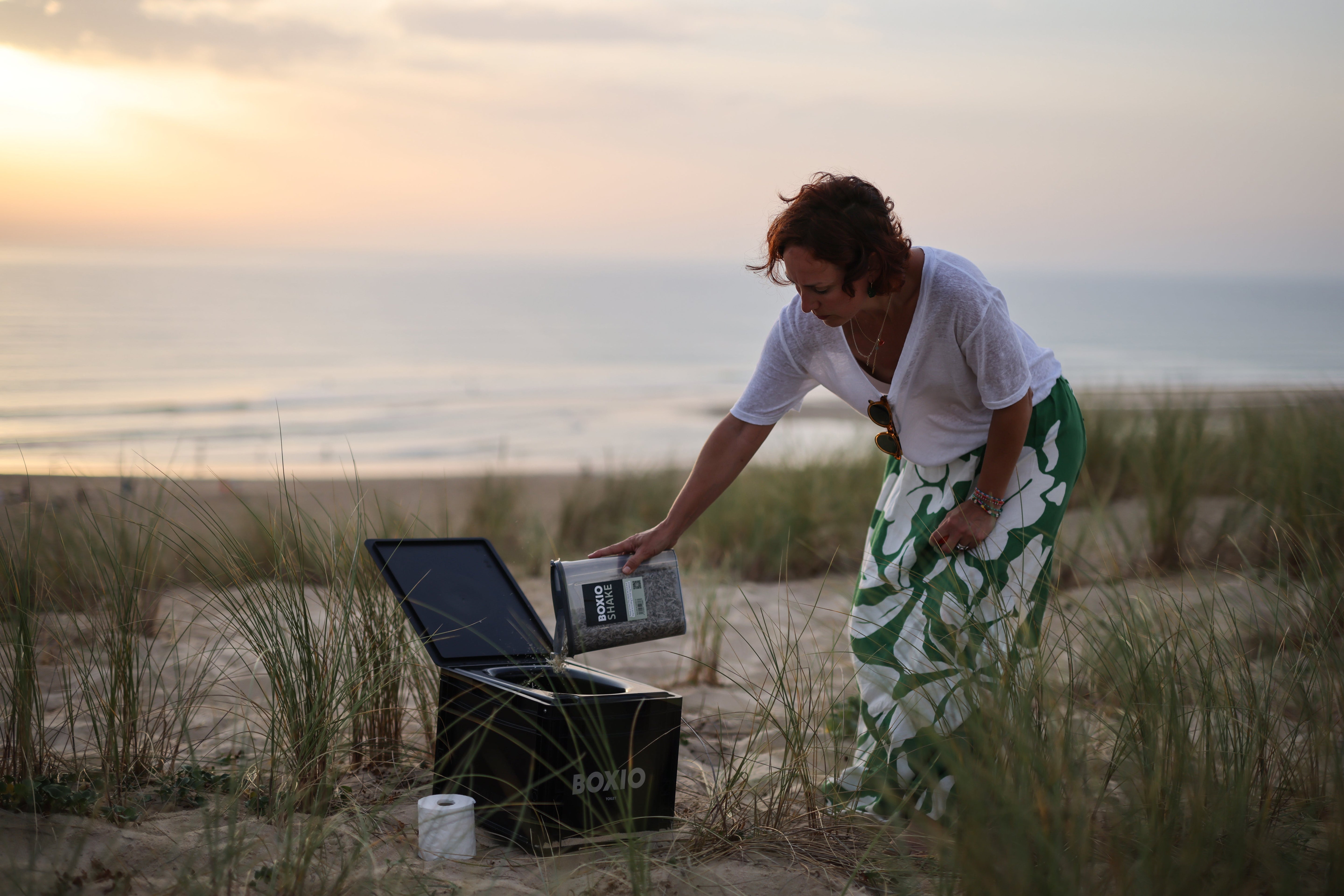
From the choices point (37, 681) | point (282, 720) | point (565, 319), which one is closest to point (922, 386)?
point (282, 720)

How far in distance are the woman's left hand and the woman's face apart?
Result: 0.62 metres

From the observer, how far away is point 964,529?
2.67 meters

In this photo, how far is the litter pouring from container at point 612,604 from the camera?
99.2 inches

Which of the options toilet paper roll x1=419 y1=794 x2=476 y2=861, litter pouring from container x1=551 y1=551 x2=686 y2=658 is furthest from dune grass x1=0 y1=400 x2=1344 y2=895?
litter pouring from container x1=551 y1=551 x2=686 y2=658

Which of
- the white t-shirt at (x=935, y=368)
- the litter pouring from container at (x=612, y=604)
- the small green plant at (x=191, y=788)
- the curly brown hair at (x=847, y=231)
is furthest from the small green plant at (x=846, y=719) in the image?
the small green plant at (x=191, y=788)

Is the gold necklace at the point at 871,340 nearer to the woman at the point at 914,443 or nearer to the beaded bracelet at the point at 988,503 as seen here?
the woman at the point at 914,443

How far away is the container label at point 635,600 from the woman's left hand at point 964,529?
80 centimetres

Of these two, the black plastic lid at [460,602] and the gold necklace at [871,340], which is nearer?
the black plastic lid at [460,602]

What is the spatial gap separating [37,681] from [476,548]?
3.63 ft

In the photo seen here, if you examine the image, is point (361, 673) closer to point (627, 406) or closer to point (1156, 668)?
point (1156, 668)

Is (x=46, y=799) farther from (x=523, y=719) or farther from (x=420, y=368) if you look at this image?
(x=420, y=368)

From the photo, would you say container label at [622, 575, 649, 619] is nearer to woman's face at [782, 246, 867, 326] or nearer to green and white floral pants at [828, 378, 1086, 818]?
green and white floral pants at [828, 378, 1086, 818]

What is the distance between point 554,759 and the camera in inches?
85.8

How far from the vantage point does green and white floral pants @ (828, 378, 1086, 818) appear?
251 centimetres
